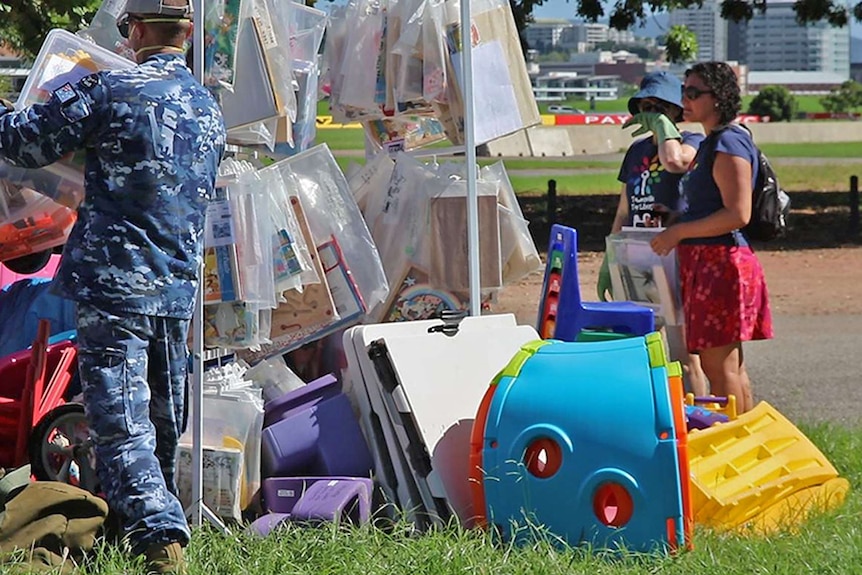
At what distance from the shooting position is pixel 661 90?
6809 mm

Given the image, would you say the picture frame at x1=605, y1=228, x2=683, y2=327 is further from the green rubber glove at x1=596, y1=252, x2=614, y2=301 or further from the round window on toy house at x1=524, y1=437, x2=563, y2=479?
the round window on toy house at x1=524, y1=437, x2=563, y2=479

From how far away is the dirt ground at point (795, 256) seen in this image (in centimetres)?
1264

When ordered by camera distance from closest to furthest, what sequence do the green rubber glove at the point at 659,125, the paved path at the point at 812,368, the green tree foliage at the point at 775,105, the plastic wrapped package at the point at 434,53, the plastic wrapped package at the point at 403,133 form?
1. the plastic wrapped package at the point at 434,53
2. the plastic wrapped package at the point at 403,133
3. the green rubber glove at the point at 659,125
4. the paved path at the point at 812,368
5. the green tree foliage at the point at 775,105

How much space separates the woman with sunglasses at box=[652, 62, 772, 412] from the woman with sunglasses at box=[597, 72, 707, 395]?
15.0 inches

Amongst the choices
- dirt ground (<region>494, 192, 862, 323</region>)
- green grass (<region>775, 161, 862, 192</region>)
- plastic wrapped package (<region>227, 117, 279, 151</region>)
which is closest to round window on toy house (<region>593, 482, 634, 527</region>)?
plastic wrapped package (<region>227, 117, 279, 151</region>)

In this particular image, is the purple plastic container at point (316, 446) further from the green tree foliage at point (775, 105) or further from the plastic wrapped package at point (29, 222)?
the green tree foliage at point (775, 105)

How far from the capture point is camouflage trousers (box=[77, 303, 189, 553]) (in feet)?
14.1

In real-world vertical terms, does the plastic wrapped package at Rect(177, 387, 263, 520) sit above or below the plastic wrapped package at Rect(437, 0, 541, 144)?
below

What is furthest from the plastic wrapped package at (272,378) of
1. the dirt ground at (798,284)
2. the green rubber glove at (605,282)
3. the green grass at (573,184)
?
the green grass at (573,184)

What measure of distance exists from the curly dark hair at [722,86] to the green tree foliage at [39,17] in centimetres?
510

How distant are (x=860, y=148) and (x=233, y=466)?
39806 millimetres

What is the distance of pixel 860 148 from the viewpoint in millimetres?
42156

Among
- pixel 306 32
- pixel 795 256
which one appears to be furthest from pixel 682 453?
pixel 795 256

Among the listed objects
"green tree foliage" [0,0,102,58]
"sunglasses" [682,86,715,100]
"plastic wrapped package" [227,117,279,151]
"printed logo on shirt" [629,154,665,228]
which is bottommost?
"printed logo on shirt" [629,154,665,228]
